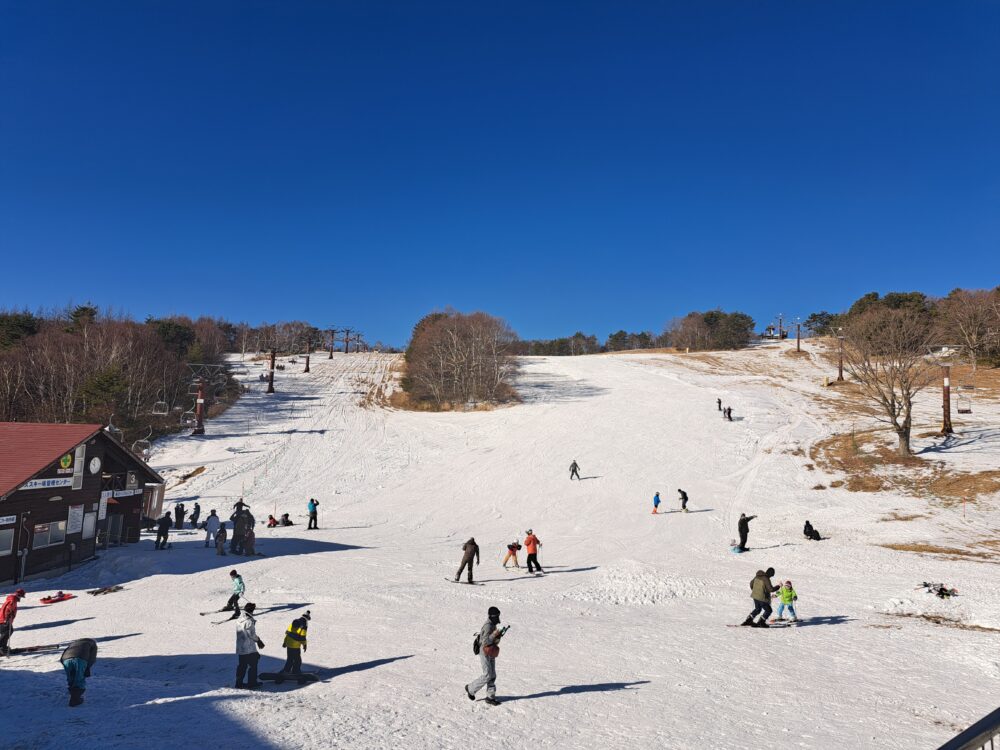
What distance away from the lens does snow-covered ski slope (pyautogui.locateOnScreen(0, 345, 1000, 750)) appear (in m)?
8.95

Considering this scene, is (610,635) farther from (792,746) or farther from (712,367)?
(712,367)

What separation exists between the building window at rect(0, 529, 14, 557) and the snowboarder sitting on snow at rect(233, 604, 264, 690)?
14.7 metres

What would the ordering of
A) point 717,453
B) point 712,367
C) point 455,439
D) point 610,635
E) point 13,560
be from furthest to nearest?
point 712,367
point 455,439
point 717,453
point 13,560
point 610,635

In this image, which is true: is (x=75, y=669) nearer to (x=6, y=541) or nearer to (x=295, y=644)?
(x=295, y=644)

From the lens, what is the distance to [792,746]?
333 inches

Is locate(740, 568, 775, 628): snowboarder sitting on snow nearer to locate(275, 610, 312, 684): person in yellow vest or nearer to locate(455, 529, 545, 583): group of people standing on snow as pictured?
locate(455, 529, 545, 583): group of people standing on snow

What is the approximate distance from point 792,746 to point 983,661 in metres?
6.97

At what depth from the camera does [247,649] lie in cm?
1018

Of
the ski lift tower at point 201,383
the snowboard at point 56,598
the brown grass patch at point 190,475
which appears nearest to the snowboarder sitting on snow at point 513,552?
the snowboard at point 56,598

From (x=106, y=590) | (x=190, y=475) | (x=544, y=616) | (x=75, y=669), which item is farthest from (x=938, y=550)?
(x=190, y=475)

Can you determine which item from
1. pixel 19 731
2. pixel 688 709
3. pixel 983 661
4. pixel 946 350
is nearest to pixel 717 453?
pixel 983 661

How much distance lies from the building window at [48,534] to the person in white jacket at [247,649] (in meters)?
15.3

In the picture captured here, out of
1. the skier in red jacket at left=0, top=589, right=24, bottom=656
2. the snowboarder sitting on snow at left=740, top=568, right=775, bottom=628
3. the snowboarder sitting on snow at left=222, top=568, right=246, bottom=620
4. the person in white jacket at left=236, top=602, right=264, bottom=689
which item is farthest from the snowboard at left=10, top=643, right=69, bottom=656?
the snowboarder sitting on snow at left=740, top=568, right=775, bottom=628

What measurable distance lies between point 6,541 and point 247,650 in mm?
15141
